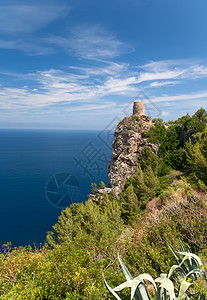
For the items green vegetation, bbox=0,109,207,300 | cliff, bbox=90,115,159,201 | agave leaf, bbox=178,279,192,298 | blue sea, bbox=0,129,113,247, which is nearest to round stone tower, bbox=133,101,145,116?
cliff, bbox=90,115,159,201

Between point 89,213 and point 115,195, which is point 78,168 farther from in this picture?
point 89,213

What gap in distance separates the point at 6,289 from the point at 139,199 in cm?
2142

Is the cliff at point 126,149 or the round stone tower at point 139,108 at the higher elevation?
the round stone tower at point 139,108

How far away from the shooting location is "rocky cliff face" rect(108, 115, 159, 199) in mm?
30172

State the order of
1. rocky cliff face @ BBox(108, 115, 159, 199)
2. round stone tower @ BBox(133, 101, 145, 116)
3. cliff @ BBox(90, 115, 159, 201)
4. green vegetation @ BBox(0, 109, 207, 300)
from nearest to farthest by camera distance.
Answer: green vegetation @ BBox(0, 109, 207, 300)
cliff @ BBox(90, 115, 159, 201)
rocky cliff face @ BBox(108, 115, 159, 199)
round stone tower @ BBox(133, 101, 145, 116)

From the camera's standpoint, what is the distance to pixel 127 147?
31.8 m

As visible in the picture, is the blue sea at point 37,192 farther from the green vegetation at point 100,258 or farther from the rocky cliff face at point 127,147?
the green vegetation at point 100,258

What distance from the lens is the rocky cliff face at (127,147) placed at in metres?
30.2

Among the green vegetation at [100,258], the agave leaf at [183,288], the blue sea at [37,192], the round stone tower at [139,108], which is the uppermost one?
the round stone tower at [139,108]

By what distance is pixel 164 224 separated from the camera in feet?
28.1

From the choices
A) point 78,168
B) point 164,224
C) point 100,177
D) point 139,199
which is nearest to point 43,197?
point 100,177

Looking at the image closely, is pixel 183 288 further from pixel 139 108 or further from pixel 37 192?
pixel 37 192

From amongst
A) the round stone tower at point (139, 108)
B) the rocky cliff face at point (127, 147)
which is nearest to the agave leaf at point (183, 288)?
the rocky cliff face at point (127, 147)

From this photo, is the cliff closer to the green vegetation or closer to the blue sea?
the blue sea
